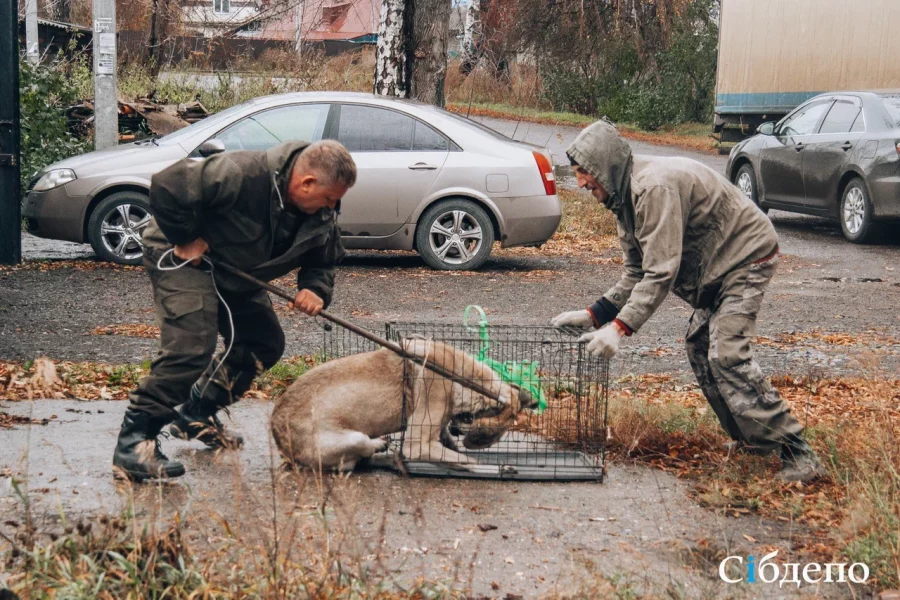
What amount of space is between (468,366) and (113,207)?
6.86m

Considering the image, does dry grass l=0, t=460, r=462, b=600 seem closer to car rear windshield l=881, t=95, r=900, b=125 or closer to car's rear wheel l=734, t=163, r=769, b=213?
car rear windshield l=881, t=95, r=900, b=125

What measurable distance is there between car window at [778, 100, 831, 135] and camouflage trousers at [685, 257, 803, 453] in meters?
10.2

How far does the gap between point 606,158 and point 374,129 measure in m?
6.60

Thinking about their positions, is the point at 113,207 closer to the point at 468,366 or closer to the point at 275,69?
the point at 468,366

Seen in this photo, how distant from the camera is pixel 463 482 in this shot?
5.15 m

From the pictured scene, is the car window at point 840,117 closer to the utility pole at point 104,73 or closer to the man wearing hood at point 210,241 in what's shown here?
the utility pole at point 104,73

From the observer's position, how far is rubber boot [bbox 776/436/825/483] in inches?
200

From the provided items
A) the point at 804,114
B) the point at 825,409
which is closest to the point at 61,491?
the point at 825,409

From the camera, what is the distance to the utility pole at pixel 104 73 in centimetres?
1334

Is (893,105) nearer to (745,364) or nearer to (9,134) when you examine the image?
(745,364)

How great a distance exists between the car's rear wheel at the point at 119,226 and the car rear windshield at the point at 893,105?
8573mm

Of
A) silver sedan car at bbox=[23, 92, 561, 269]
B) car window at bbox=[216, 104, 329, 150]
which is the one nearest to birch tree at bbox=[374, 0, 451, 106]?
silver sedan car at bbox=[23, 92, 561, 269]

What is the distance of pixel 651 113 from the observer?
33531 millimetres

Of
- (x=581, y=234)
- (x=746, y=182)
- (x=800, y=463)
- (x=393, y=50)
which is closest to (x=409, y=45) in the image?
(x=393, y=50)
